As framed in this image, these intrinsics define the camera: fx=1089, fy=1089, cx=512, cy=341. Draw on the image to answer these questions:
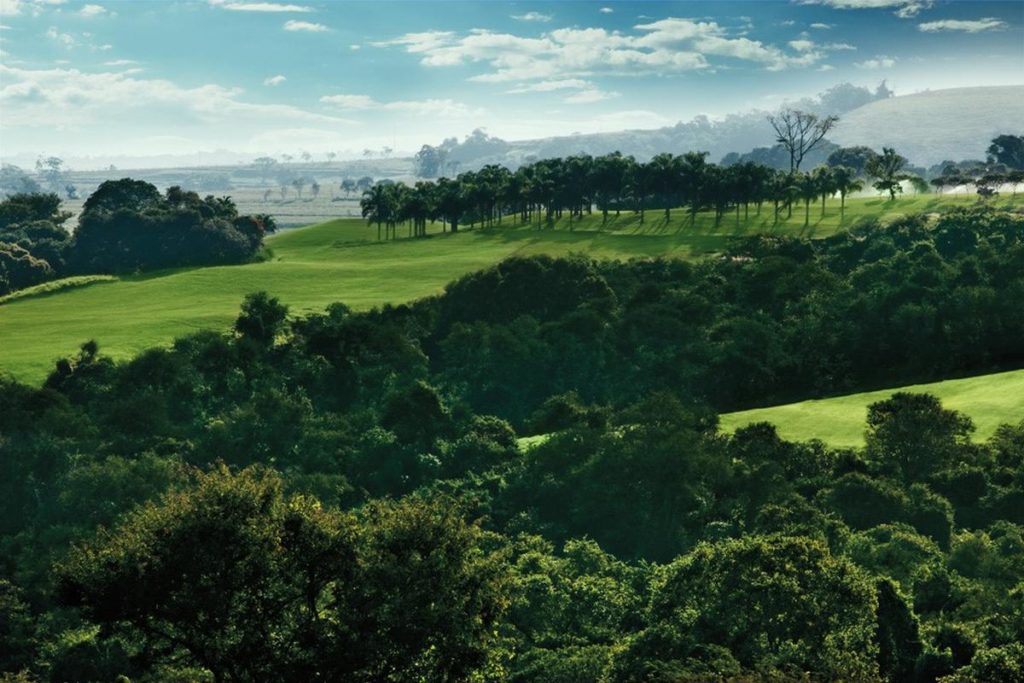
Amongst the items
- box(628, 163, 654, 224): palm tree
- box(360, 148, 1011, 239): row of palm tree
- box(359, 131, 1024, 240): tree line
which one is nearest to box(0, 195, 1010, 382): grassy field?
box(359, 131, 1024, 240): tree line

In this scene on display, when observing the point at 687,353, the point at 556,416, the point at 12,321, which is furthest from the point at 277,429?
the point at 12,321

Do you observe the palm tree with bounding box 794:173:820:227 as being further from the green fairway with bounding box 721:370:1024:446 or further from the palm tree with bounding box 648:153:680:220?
the green fairway with bounding box 721:370:1024:446

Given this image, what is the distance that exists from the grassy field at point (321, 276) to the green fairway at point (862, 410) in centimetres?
4629

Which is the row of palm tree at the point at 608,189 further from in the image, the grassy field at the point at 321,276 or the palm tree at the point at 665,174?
the grassy field at the point at 321,276

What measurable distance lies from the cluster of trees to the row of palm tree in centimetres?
2386

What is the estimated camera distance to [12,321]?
103 m

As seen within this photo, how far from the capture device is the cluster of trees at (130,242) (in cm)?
13012

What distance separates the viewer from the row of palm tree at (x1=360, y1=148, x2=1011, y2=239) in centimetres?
14725

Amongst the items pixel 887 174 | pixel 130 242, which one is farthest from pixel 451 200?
pixel 887 174

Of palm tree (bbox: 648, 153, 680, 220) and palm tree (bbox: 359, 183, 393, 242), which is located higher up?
palm tree (bbox: 648, 153, 680, 220)

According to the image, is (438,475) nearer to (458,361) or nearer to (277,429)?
(277,429)

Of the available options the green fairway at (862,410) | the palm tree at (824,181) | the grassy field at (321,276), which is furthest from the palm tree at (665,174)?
the green fairway at (862,410)

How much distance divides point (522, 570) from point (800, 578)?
13128mm

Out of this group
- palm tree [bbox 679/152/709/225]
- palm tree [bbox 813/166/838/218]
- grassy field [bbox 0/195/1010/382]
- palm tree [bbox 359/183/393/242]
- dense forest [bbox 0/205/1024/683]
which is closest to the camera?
dense forest [bbox 0/205/1024/683]
